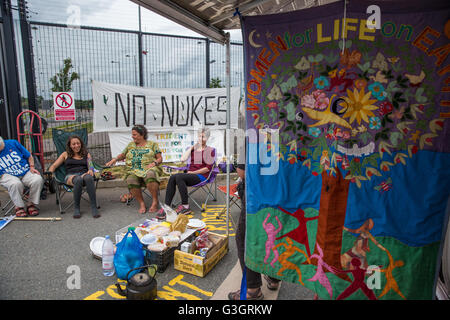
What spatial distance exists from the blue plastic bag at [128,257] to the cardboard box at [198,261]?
33cm

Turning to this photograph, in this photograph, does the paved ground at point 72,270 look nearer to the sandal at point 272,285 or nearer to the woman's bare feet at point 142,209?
the sandal at point 272,285

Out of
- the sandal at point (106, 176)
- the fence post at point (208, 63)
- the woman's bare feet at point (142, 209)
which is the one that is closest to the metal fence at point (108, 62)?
the fence post at point (208, 63)

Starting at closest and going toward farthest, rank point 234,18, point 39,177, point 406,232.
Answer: point 406,232
point 234,18
point 39,177

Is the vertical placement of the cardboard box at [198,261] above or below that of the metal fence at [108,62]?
below

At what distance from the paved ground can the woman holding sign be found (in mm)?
561

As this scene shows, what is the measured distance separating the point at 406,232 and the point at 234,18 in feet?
6.48

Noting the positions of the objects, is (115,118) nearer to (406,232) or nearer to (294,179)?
(294,179)

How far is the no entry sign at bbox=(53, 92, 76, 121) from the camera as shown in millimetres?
4809

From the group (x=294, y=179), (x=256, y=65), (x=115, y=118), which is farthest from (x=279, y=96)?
(x=115, y=118)

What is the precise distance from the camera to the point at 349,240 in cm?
157

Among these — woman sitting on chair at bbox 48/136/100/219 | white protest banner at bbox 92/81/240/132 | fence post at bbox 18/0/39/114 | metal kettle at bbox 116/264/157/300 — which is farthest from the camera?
white protest banner at bbox 92/81/240/132

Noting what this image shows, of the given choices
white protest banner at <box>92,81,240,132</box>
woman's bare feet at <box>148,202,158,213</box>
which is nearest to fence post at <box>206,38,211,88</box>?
white protest banner at <box>92,81,240,132</box>

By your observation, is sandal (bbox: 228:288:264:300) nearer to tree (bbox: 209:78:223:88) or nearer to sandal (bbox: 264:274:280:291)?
sandal (bbox: 264:274:280:291)

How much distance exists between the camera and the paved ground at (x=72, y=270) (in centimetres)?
212
